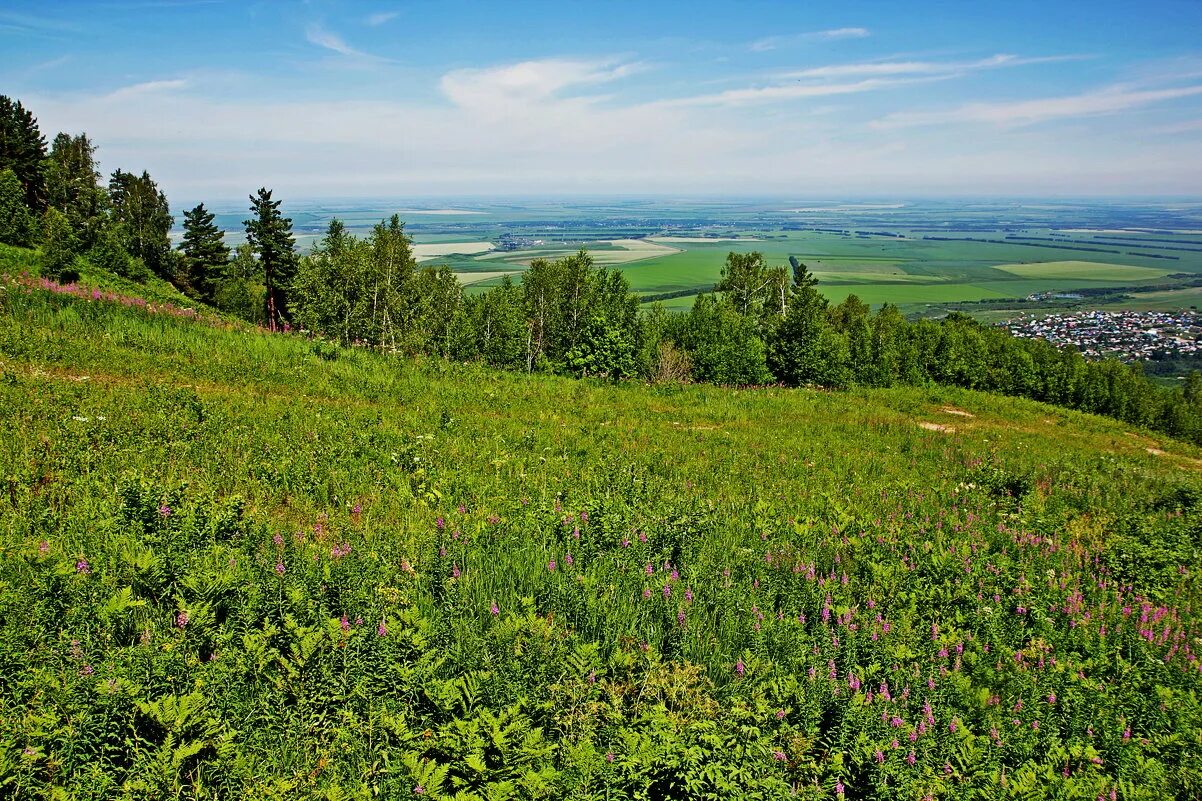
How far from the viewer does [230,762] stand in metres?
3.27

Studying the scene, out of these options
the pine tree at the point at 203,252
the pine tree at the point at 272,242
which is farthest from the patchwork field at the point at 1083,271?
the pine tree at the point at 203,252

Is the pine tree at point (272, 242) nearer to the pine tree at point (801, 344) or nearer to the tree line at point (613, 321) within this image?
the tree line at point (613, 321)

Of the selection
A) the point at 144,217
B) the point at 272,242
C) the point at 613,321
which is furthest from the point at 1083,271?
the point at 144,217

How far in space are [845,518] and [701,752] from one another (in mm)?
5459

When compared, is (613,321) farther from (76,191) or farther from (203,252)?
(76,191)

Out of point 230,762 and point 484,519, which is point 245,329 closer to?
point 484,519

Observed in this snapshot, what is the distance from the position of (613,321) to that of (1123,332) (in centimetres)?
10727

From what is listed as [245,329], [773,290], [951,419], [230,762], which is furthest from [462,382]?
[773,290]

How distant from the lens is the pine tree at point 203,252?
57.0 meters

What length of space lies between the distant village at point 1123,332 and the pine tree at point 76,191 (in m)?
104

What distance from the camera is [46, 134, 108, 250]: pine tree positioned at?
143 feet

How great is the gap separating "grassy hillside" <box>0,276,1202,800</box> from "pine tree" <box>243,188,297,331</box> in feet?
148

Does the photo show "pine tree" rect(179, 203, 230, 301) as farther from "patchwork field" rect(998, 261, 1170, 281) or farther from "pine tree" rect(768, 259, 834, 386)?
"patchwork field" rect(998, 261, 1170, 281)

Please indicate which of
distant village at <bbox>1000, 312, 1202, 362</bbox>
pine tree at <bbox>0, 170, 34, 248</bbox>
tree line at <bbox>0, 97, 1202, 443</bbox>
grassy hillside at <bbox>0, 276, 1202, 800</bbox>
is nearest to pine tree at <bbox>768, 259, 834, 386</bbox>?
tree line at <bbox>0, 97, 1202, 443</bbox>
